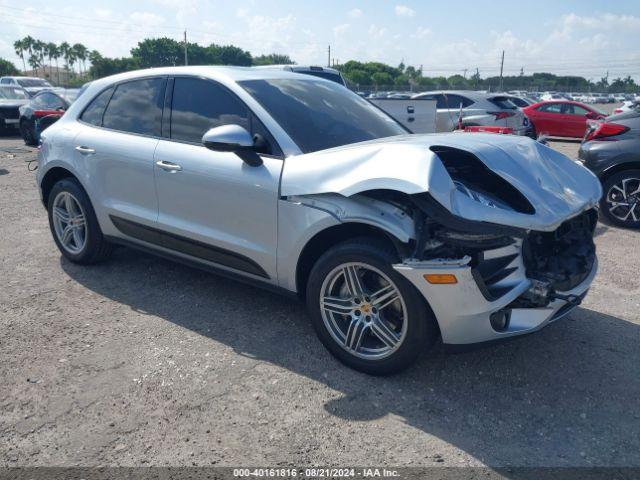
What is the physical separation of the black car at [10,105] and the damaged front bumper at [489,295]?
16.7 meters

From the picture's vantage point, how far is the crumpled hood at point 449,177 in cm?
284

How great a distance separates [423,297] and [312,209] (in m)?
0.85

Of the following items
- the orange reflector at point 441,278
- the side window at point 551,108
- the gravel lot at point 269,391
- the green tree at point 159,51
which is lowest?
the gravel lot at point 269,391

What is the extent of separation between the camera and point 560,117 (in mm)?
17781

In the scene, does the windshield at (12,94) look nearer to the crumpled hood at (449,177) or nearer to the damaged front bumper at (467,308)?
the crumpled hood at (449,177)

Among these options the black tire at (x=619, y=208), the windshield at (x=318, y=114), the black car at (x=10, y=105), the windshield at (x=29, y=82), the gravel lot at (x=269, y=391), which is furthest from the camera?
the windshield at (x=29, y=82)

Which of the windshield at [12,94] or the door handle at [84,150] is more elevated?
the windshield at [12,94]

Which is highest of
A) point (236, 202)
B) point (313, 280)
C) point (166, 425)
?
point (236, 202)

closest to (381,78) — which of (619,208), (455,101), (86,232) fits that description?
(455,101)

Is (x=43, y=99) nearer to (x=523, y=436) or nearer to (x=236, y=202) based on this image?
(x=236, y=202)

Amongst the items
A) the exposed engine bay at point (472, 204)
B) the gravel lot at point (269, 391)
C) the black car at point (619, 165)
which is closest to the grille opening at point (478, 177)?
the exposed engine bay at point (472, 204)

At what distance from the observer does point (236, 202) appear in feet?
12.0

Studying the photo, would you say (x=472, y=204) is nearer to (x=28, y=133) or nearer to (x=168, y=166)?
(x=168, y=166)

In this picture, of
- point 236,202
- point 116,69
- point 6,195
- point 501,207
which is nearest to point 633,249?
point 501,207
